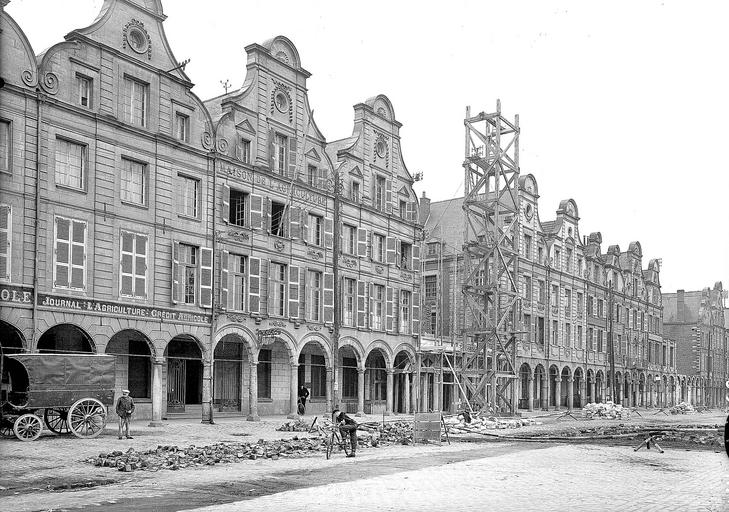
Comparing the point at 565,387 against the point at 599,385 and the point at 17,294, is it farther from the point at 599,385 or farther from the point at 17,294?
the point at 17,294

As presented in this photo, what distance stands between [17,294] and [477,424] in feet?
60.8

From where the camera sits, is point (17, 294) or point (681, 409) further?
point (681, 409)

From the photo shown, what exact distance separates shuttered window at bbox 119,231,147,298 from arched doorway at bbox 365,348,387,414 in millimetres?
16957

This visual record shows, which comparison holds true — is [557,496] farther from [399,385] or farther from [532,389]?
[532,389]

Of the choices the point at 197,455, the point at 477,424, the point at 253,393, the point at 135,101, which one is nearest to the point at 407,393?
the point at 477,424

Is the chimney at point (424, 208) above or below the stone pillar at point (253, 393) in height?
above

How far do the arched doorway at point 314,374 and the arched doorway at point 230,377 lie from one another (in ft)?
13.4

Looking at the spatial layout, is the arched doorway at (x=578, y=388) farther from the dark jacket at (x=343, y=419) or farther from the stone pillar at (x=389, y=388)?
the dark jacket at (x=343, y=419)

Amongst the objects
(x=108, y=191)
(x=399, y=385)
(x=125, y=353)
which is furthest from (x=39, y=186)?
(x=399, y=385)

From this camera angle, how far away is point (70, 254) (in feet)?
92.4

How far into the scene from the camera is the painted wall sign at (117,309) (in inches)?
1079

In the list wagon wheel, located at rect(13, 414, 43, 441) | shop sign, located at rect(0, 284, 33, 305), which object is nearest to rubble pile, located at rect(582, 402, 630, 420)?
shop sign, located at rect(0, 284, 33, 305)

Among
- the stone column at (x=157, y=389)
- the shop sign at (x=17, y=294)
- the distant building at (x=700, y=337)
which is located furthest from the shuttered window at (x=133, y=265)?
the distant building at (x=700, y=337)

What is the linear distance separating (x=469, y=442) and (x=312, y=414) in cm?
1419
